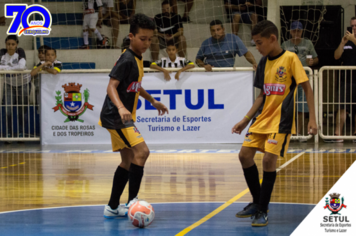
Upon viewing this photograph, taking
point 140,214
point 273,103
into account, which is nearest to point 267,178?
point 273,103

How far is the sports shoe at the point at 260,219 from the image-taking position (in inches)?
151

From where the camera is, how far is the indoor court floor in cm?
390

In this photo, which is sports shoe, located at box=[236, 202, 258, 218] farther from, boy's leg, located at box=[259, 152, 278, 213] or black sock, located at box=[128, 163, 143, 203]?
black sock, located at box=[128, 163, 143, 203]

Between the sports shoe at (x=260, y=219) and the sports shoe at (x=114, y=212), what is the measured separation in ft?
3.87

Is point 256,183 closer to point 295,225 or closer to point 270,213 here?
point 270,213

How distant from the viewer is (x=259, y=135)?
413cm

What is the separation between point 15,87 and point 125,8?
3662 millimetres

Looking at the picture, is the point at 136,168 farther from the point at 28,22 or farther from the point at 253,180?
the point at 28,22

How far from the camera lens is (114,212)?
4.23 metres

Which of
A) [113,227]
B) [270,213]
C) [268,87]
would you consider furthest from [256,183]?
[113,227]

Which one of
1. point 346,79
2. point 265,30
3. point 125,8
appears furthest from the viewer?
point 125,8

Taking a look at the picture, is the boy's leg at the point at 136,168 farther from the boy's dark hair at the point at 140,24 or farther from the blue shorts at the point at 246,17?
the blue shorts at the point at 246,17

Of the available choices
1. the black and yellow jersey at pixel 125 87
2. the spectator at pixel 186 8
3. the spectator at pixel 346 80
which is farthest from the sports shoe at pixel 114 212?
the spectator at pixel 186 8

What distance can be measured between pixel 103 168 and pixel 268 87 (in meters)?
3.71
